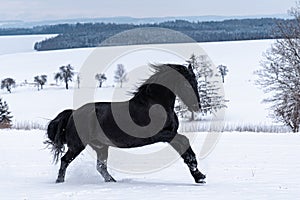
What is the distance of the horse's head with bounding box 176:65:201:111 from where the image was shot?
730 cm

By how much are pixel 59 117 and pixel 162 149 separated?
4162mm

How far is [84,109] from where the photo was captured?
760 centimetres

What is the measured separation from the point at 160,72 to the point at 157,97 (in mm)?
415

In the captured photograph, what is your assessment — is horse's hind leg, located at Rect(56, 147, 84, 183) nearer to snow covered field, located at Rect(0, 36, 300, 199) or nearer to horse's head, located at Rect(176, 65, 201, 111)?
snow covered field, located at Rect(0, 36, 300, 199)

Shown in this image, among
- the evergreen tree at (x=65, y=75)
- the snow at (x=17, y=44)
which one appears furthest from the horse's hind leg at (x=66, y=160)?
the snow at (x=17, y=44)

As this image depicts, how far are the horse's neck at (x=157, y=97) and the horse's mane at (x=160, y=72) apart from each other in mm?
70

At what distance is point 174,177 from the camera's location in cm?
813

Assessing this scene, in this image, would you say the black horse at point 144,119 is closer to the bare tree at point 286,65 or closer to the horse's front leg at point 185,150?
the horse's front leg at point 185,150

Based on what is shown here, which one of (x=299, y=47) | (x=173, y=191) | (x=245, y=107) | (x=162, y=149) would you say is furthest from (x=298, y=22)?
(x=173, y=191)

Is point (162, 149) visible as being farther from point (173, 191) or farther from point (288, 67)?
point (288, 67)

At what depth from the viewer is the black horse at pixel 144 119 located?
7059mm

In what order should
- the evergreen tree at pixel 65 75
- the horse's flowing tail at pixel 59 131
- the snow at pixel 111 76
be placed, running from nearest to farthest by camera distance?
1. the horse's flowing tail at pixel 59 131
2. the snow at pixel 111 76
3. the evergreen tree at pixel 65 75

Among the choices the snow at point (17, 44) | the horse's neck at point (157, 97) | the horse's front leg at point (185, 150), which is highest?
the snow at point (17, 44)

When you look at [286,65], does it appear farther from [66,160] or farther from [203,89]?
[66,160]
